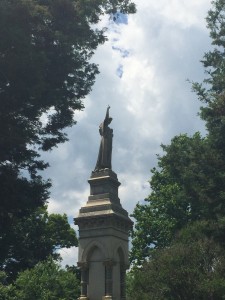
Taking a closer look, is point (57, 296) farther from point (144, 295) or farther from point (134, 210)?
point (144, 295)

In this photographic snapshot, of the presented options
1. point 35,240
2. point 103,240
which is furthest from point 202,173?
point 35,240

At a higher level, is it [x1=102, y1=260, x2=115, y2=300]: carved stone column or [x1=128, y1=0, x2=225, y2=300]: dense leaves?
[x1=128, y1=0, x2=225, y2=300]: dense leaves

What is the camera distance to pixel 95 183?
19.1 m

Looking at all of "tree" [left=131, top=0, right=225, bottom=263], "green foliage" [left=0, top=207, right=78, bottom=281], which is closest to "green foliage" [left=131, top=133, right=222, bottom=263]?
"tree" [left=131, top=0, right=225, bottom=263]

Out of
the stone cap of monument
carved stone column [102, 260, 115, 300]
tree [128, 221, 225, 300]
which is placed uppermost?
the stone cap of monument

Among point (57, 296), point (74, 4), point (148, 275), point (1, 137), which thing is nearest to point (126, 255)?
point (148, 275)

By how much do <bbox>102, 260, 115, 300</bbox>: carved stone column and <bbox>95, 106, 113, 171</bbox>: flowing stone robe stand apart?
11.4 ft

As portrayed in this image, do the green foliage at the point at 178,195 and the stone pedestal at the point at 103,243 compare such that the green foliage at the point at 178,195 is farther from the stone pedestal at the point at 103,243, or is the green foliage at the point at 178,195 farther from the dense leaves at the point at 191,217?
the stone pedestal at the point at 103,243

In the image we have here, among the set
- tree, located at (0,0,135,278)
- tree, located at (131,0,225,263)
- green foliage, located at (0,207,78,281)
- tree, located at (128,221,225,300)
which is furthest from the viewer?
green foliage, located at (0,207,78,281)

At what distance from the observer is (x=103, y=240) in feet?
59.3

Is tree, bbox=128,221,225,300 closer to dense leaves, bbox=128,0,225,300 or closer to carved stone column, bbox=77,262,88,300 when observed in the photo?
dense leaves, bbox=128,0,225,300

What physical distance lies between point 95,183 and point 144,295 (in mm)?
4892

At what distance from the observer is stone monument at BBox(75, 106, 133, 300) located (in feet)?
58.6

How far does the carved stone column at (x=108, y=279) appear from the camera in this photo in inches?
691
